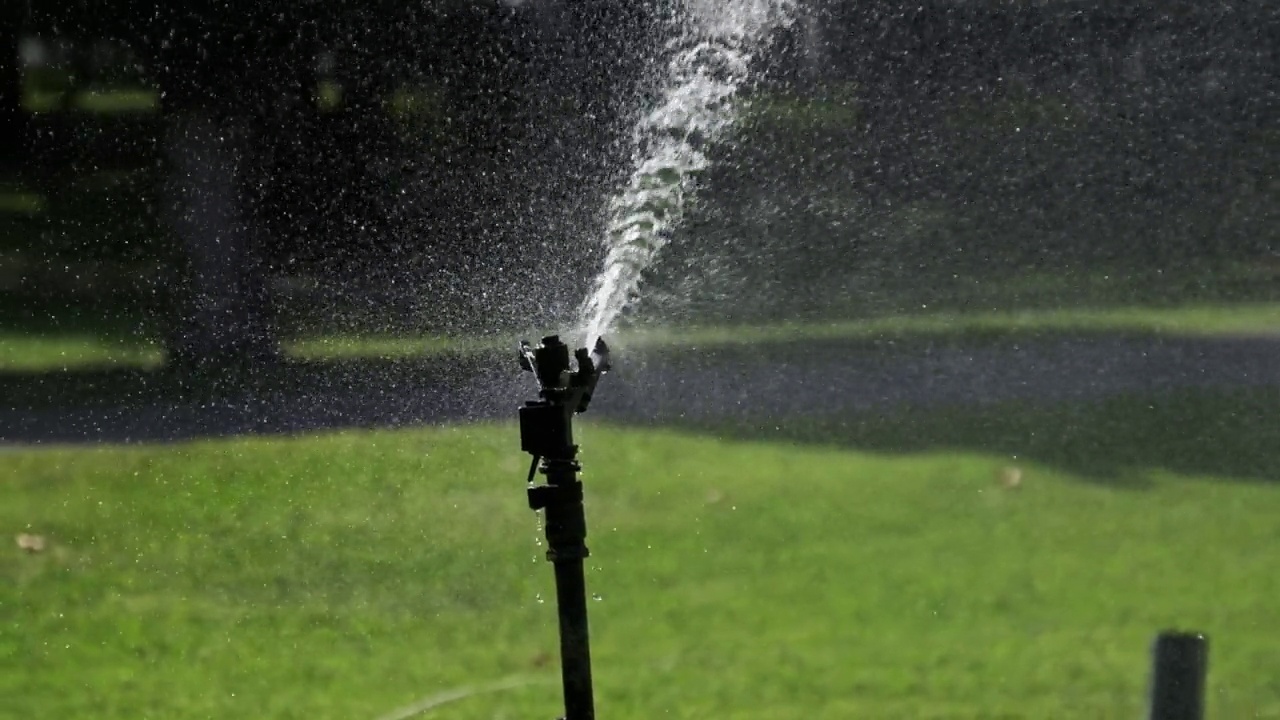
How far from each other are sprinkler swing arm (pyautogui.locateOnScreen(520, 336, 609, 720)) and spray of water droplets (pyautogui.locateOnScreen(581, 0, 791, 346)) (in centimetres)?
208

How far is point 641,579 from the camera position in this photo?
4.54m

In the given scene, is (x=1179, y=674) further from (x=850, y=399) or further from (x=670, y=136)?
(x=850, y=399)

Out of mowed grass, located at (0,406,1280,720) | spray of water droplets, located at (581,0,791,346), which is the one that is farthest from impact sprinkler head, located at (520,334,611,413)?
spray of water droplets, located at (581,0,791,346)

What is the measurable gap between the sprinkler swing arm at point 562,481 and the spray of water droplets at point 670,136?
208 centimetres

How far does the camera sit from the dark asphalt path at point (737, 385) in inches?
229

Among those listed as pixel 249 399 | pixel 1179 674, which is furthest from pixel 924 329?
pixel 1179 674

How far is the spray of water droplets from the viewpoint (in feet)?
15.4

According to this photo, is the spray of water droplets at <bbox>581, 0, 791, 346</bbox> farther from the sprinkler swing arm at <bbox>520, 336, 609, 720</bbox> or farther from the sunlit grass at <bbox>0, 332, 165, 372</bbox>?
the sunlit grass at <bbox>0, 332, 165, 372</bbox>

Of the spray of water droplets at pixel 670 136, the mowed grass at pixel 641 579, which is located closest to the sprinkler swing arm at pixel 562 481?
the mowed grass at pixel 641 579

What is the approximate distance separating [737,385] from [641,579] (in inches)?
60.3

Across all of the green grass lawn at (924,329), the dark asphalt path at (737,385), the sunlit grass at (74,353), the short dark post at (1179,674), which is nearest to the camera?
the short dark post at (1179,674)

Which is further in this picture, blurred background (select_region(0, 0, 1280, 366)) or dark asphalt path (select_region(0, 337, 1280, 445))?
blurred background (select_region(0, 0, 1280, 366))

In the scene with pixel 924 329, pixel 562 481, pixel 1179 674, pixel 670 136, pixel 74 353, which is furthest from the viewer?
pixel 74 353

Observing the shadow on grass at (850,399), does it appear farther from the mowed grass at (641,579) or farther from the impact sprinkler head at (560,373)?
the impact sprinkler head at (560,373)
